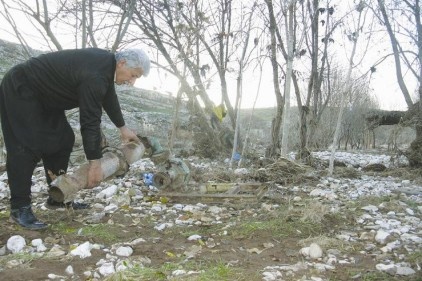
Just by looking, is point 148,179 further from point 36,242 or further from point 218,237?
point 36,242

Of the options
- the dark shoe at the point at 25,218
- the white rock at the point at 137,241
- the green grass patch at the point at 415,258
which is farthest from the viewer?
the dark shoe at the point at 25,218

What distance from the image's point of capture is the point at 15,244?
307 centimetres

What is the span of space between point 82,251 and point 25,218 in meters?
0.89

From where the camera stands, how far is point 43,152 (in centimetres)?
365

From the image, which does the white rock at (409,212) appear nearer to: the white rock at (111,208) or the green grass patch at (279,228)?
the green grass patch at (279,228)

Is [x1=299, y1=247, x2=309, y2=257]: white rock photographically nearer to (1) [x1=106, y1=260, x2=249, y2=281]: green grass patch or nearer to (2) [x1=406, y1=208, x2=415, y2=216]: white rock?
(1) [x1=106, y1=260, x2=249, y2=281]: green grass patch

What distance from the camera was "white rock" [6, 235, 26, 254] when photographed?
304 cm

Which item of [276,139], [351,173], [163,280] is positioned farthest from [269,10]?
[163,280]

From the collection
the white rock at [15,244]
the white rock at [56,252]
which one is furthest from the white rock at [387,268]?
the white rock at [15,244]

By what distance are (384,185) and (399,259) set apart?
3553mm

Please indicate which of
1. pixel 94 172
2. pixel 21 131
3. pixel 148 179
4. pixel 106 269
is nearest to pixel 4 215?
pixel 21 131

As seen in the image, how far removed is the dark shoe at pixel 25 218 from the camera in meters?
3.49

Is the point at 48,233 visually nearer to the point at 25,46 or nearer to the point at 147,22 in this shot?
the point at 25,46

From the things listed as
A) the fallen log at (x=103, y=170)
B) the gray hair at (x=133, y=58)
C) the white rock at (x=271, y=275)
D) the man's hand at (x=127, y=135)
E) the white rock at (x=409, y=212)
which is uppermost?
the gray hair at (x=133, y=58)
